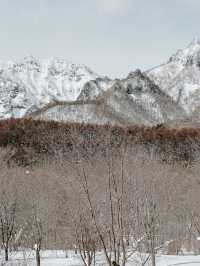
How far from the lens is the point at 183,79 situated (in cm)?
17688

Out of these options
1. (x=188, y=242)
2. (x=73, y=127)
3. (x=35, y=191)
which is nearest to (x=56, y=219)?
(x=35, y=191)

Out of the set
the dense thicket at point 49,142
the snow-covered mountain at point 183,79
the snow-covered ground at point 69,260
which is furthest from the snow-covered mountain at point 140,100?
the snow-covered ground at point 69,260

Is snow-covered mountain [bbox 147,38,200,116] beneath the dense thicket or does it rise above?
above

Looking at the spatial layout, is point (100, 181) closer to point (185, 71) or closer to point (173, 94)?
point (173, 94)

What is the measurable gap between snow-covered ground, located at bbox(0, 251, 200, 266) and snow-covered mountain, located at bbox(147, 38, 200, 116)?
11645cm

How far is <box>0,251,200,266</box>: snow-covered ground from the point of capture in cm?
2588

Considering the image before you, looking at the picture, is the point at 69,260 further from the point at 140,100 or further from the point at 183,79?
the point at 183,79

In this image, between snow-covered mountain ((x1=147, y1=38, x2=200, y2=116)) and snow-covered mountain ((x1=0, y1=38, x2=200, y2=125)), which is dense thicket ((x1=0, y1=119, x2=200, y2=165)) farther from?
snow-covered mountain ((x1=147, y1=38, x2=200, y2=116))

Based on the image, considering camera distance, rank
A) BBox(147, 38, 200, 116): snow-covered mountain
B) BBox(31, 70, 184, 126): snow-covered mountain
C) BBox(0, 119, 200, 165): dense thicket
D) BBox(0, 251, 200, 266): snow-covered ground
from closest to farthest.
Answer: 1. BBox(0, 251, 200, 266): snow-covered ground
2. BBox(0, 119, 200, 165): dense thicket
3. BBox(31, 70, 184, 126): snow-covered mountain
4. BBox(147, 38, 200, 116): snow-covered mountain

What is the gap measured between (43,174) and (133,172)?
61.2 ft

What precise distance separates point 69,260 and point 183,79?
154 metres

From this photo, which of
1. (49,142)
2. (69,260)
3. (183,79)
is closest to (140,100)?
(183,79)

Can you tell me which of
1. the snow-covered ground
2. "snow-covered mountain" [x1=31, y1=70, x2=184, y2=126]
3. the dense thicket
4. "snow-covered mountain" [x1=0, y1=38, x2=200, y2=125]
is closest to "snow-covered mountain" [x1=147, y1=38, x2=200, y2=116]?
"snow-covered mountain" [x1=0, y1=38, x2=200, y2=125]

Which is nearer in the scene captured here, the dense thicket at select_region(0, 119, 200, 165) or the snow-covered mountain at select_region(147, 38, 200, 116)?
the dense thicket at select_region(0, 119, 200, 165)
